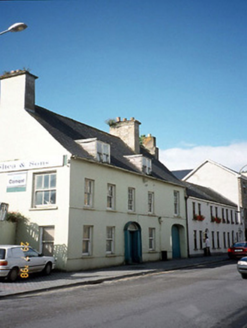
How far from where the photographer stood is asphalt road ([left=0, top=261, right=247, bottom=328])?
730cm

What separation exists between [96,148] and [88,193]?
9.37ft

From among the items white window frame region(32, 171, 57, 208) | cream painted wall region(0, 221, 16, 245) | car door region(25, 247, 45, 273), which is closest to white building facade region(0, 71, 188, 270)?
white window frame region(32, 171, 57, 208)

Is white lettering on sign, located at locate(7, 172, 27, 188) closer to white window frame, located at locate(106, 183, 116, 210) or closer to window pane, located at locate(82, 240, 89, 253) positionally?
window pane, located at locate(82, 240, 89, 253)

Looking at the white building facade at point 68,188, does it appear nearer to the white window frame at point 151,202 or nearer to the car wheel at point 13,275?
the white window frame at point 151,202

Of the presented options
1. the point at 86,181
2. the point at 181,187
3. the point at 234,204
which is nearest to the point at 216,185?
the point at 234,204

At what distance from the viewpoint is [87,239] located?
2058 centimetres

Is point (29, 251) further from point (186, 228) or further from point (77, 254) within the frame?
point (186, 228)

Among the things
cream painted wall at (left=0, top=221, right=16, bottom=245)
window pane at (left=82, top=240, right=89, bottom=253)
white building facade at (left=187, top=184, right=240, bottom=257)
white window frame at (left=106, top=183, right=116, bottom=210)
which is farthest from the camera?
white building facade at (left=187, top=184, right=240, bottom=257)

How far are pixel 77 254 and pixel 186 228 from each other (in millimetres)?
14976

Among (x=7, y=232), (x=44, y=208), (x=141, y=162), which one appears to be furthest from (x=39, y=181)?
(x=141, y=162)

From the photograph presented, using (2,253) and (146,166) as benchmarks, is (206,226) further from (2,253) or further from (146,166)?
(2,253)

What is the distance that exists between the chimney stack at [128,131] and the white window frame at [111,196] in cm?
815

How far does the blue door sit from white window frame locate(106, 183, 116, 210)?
9472 millimetres

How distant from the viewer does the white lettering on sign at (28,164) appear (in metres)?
20.0
